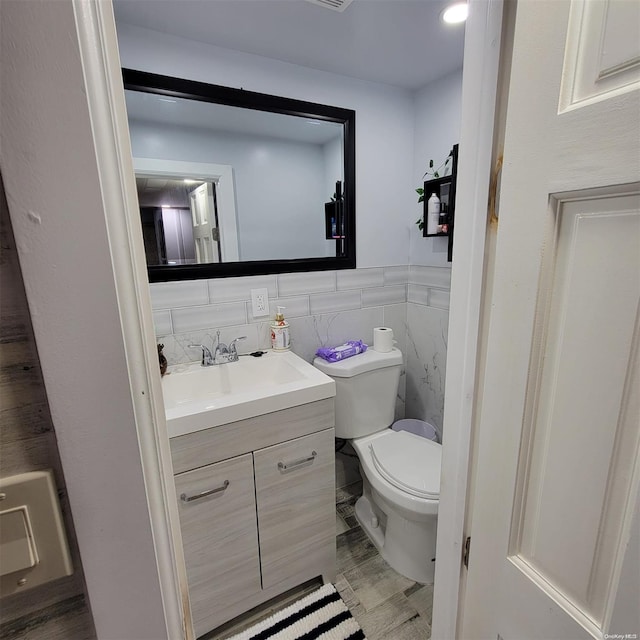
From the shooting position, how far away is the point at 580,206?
0.43 meters

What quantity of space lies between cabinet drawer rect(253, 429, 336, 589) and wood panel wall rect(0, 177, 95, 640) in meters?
0.83

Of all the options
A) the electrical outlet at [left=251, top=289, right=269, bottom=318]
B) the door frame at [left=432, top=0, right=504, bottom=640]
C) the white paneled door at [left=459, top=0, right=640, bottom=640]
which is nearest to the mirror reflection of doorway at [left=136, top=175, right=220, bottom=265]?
the electrical outlet at [left=251, top=289, right=269, bottom=318]

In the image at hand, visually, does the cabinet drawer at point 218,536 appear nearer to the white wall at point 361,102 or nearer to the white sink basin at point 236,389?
the white sink basin at point 236,389

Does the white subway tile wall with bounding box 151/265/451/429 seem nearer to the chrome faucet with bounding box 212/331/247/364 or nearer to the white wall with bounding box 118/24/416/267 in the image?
the chrome faucet with bounding box 212/331/247/364

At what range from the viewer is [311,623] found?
50.6 inches

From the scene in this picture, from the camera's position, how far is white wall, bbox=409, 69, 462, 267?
1.58 m

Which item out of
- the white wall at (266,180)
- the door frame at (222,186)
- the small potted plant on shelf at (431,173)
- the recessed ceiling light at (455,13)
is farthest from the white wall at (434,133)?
the door frame at (222,186)

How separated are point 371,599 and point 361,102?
86.1 inches

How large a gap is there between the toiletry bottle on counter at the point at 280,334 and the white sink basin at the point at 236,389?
31mm

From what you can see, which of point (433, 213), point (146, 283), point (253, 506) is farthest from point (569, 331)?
point (433, 213)

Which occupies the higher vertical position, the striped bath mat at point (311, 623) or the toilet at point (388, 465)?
the toilet at point (388, 465)

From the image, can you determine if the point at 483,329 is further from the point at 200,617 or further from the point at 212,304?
the point at 200,617

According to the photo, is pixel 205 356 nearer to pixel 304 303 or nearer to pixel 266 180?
pixel 304 303

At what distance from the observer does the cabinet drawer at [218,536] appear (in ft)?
3.59
